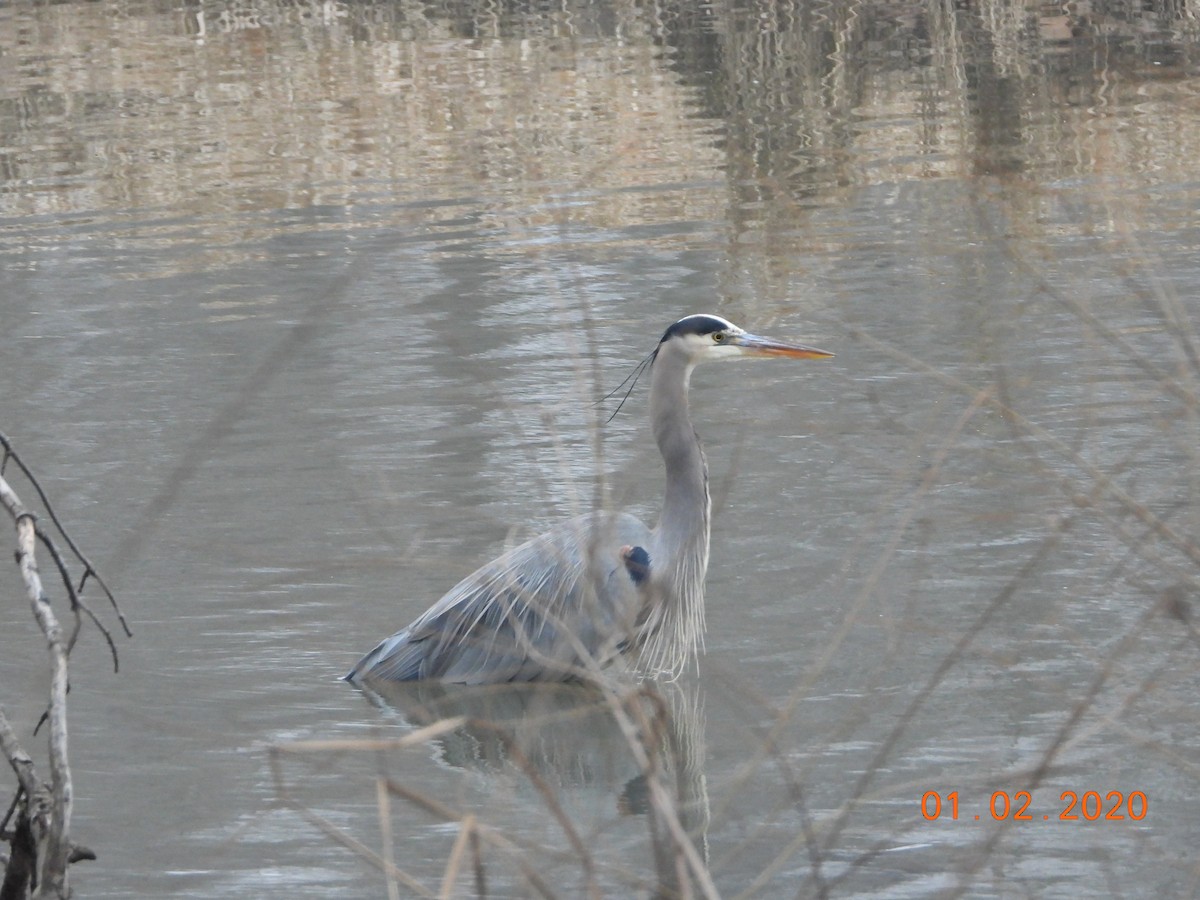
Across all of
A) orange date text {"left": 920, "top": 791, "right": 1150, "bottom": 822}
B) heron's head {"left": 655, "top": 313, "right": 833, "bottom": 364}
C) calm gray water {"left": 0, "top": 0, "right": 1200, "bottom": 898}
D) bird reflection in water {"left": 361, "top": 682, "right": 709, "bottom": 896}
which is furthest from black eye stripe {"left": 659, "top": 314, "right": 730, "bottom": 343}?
orange date text {"left": 920, "top": 791, "right": 1150, "bottom": 822}

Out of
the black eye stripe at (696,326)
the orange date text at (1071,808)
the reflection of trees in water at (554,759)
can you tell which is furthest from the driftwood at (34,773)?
the black eye stripe at (696,326)

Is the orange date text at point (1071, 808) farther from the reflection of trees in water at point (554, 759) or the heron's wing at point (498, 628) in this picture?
the heron's wing at point (498, 628)

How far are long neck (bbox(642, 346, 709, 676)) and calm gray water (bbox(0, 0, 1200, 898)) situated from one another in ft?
0.58

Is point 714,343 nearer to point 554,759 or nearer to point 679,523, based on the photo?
point 679,523

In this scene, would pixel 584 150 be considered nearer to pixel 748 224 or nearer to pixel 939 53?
pixel 748 224

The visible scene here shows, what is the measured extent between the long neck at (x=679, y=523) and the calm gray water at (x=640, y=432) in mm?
176

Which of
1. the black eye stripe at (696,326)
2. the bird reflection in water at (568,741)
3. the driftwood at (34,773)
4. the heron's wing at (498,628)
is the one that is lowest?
the bird reflection in water at (568,741)

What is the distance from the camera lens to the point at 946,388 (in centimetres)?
868

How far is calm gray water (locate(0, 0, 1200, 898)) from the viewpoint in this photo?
476cm

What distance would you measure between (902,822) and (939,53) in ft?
49.6

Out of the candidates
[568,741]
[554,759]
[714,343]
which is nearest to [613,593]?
[568,741]

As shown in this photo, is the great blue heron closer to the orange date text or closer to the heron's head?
the heron's head

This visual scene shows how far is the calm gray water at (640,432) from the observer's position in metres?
4.76

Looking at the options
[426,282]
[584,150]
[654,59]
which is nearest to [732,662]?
[426,282]
